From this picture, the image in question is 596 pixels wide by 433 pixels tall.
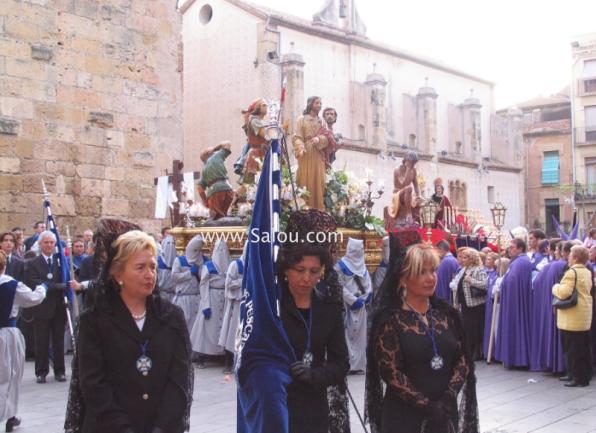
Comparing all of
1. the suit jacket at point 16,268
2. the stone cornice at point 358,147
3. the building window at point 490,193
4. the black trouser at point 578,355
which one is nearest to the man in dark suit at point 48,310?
the suit jacket at point 16,268

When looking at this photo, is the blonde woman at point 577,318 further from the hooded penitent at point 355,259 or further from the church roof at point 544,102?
the church roof at point 544,102

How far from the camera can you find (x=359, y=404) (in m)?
8.58

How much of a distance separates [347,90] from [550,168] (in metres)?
19.1

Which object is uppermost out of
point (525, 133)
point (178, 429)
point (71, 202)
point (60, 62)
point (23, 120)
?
point (525, 133)

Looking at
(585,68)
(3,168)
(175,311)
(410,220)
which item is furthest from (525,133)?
(175,311)

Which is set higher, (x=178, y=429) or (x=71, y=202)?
(x=71, y=202)

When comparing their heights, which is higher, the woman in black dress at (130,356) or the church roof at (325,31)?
the church roof at (325,31)

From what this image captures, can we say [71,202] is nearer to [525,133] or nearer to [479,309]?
[479,309]

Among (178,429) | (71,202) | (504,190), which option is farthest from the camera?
(504,190)

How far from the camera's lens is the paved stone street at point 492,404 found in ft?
24.2

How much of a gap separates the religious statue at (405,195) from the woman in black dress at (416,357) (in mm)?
9500

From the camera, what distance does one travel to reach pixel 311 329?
14.2ft

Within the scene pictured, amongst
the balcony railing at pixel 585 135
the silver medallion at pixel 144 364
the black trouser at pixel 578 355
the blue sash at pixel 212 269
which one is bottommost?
the black trouser at pixel 578 355

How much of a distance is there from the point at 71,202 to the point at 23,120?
5.43 ft
